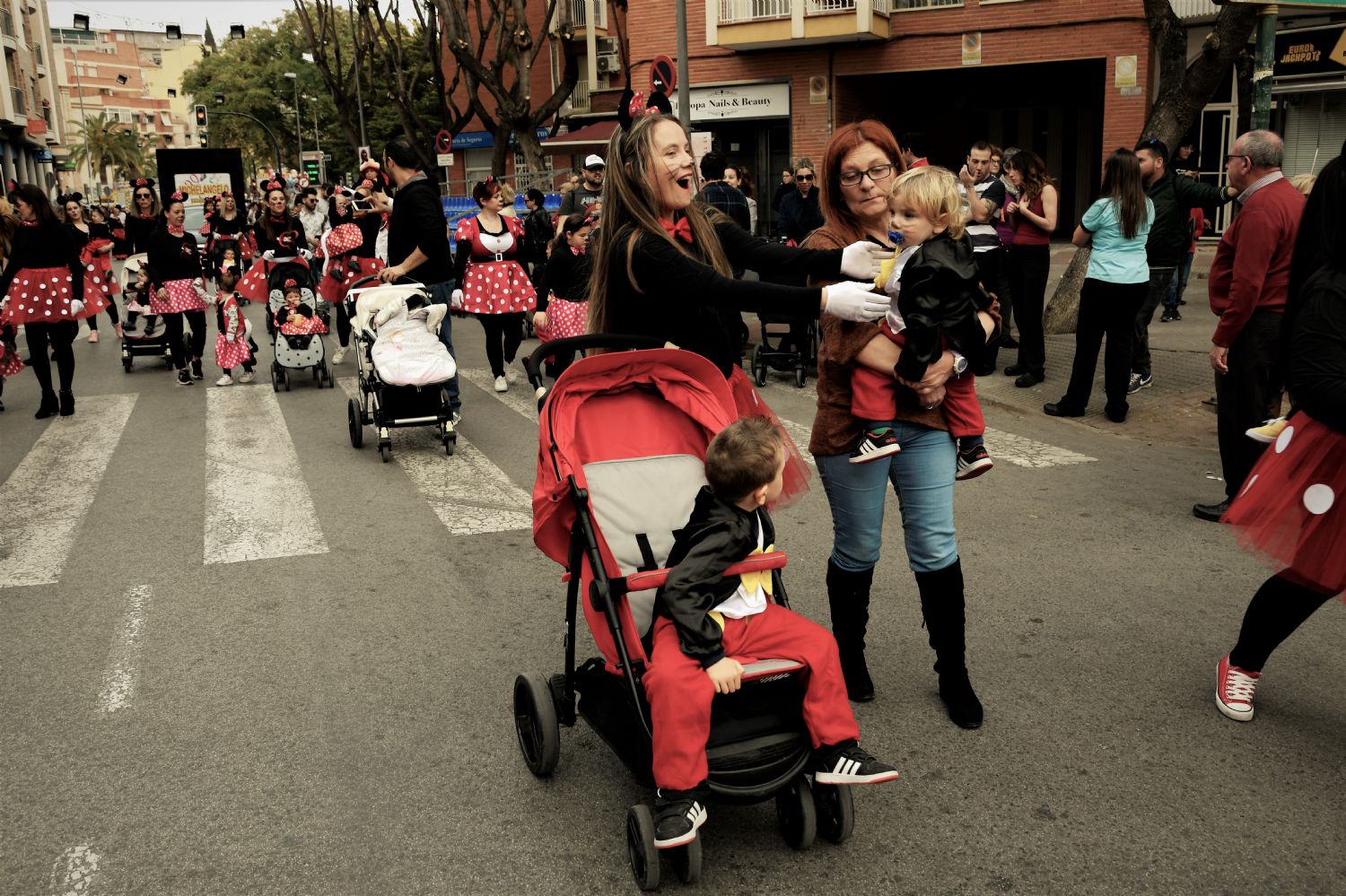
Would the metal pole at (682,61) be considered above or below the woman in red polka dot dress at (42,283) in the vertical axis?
above

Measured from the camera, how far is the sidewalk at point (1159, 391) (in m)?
8.83

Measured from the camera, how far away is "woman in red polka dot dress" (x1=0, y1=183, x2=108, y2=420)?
10180 millimetres

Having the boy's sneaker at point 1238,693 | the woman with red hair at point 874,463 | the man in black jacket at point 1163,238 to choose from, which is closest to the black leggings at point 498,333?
the man in black jacket at point 1163,238

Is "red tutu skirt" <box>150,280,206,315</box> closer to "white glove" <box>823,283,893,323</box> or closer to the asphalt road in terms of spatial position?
the asphalt road

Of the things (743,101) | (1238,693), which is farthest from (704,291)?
(743,101)

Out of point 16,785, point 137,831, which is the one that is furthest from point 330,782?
point 16,785

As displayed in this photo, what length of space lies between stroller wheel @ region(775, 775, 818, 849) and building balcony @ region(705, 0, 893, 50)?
81.3 ft

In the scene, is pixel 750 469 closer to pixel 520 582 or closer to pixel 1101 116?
pixel 520 582

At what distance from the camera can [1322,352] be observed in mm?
3549

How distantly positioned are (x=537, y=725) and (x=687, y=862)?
781mm

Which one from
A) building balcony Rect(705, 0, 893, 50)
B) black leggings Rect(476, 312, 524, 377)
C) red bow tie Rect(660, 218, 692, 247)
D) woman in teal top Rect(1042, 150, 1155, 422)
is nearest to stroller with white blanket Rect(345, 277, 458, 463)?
black leggings Rect(476, 312, 524, 377)

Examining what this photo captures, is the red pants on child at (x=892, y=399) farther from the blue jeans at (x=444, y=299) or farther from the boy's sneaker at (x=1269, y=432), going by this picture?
the blue jeans at (x=444, y=299)

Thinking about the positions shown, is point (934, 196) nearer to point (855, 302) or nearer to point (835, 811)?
point (855, 302)

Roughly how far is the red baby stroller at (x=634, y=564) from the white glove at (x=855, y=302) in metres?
0.55
